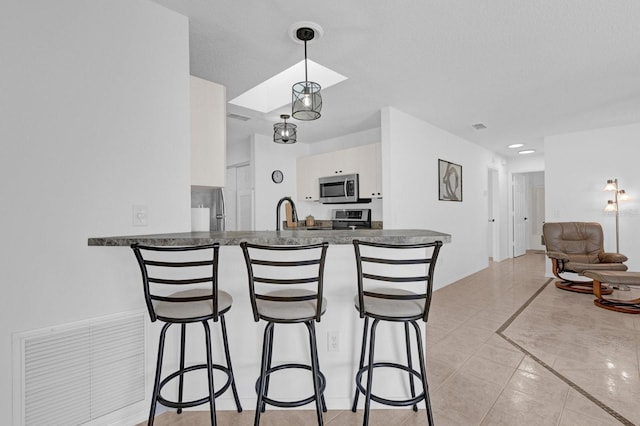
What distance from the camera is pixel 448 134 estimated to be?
5.23 meters

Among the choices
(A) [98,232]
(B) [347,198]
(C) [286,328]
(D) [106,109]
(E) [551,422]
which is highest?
(D) [106,109]

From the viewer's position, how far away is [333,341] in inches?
75.7

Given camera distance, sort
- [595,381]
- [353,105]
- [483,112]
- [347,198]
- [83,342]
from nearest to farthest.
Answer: [83,342], [595,381], [353,105], [483,112], [347,198]

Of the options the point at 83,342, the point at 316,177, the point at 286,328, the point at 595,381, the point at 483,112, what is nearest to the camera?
the point at 83,342

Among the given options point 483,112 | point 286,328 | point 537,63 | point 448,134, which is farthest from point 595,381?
point 448,134

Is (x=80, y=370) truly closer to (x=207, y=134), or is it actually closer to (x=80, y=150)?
(x=80, y=150)

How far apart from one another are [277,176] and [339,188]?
1172mm

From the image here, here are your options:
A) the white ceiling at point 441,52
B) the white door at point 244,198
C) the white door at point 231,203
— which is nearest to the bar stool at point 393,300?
the white ceiling at point 441,52

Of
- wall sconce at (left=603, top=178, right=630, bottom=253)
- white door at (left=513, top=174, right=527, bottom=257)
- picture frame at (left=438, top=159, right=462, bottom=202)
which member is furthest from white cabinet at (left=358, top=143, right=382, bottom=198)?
white door at (left=513, top=174, right=527, bottom=257)

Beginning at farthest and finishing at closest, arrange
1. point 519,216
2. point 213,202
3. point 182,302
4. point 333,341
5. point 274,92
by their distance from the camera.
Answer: point 519,216
point 213,202
point 274,92
point 333,341
point 182,302

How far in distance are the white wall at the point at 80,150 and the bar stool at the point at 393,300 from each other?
1.27 m

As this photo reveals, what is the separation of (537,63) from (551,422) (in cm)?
281

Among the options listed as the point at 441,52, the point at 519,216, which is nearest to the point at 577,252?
the point at 519,216

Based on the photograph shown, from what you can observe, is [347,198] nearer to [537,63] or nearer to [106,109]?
[537,63]
